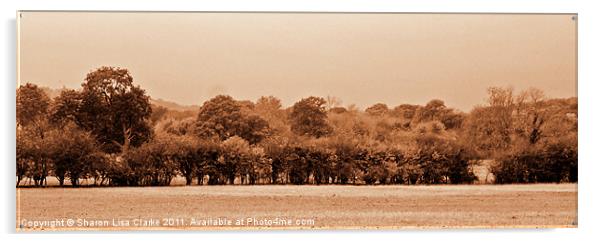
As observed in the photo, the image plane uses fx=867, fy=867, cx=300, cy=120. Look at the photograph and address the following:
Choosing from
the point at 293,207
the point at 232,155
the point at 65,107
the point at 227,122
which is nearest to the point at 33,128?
the point at 65,107

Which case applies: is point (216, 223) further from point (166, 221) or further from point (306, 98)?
point (306, 98)

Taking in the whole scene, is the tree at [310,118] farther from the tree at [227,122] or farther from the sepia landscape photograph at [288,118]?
the tree at [227,122]

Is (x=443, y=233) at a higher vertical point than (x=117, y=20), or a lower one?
lower

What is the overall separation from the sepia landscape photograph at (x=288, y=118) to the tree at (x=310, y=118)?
0.02 metres

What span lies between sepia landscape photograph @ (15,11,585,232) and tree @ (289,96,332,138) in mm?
19

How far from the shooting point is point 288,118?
38.4 ft

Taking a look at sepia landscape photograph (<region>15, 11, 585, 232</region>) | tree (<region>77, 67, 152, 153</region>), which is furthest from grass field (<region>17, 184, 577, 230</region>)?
tree (<region>77, 67, 152, 153</region>)

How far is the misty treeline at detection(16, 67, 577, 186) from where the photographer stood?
1148 cm

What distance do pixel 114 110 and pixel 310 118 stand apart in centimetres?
262

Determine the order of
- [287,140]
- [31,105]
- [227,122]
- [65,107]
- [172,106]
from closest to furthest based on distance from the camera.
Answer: [31,105] < [65,107] < [172,106] < [227,122] < [287,140]

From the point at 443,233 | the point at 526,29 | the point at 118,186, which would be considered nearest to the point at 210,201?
the point at 118,186

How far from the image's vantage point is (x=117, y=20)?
11227mm

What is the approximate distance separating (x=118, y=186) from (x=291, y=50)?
2959mm

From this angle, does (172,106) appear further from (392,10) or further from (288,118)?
(392,10)
